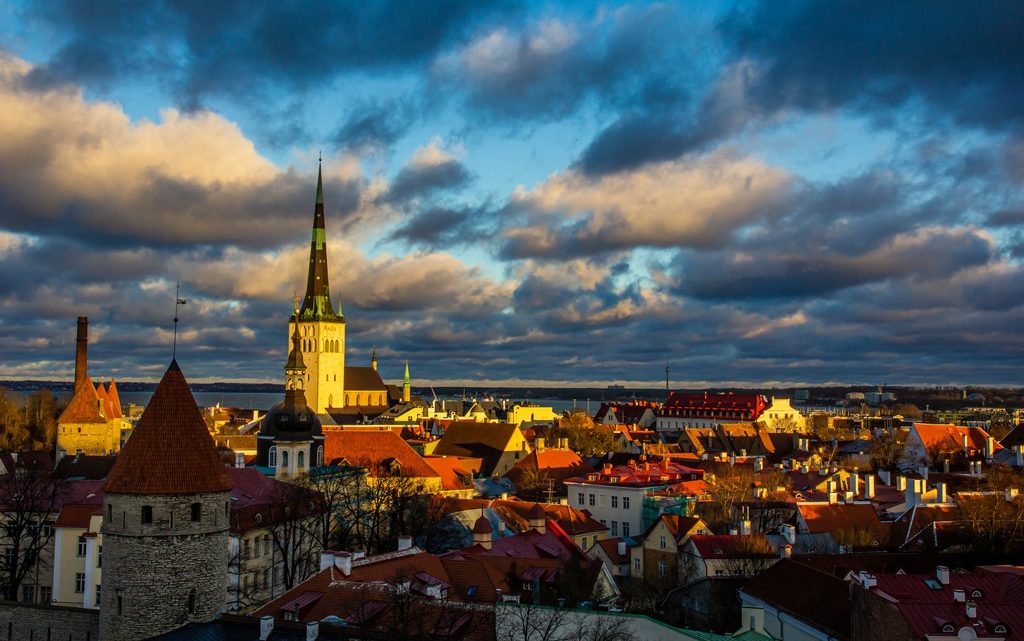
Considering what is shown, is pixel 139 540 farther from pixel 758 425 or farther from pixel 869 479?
pixel 758 425

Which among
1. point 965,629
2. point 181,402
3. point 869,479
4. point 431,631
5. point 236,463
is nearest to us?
point 965,629

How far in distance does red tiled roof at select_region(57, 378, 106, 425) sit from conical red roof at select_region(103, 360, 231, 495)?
7009 centimetres

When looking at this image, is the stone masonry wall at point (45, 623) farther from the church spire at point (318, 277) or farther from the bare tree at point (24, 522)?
the church spire at point (318, 277)

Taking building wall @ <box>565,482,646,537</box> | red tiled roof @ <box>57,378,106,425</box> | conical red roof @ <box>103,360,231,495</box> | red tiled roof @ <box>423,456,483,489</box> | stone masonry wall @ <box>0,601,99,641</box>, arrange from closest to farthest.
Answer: conical red roof @ <box>103,360,231,495</box>
stone masonry wall @ <box>0,601,99,641</box>
building wall @ <box>565,482,646,537</box>
red tiled roof @ <box>423,456,483,489</box>
red tiled roof @ <box>57,378,106,425</box>

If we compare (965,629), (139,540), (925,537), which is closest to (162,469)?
(139,540)

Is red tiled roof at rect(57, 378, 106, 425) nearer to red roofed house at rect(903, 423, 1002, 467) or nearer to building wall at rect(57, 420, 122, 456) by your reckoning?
building wall at rect(57, 420, 122, 456)

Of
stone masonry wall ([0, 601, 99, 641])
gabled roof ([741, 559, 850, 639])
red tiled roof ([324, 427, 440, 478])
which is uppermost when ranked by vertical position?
red tiled roof ([324, 427, 440, 478])

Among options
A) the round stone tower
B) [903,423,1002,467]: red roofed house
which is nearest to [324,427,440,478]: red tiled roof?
the round stone tower

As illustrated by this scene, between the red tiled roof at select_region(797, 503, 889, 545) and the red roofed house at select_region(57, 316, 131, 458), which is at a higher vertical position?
the red roofed house at select_region(57, 316, 131, 458)

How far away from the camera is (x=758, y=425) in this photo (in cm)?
12631

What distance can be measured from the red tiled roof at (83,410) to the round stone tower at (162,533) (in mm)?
70455

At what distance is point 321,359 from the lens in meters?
138

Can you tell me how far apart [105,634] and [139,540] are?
267 cm

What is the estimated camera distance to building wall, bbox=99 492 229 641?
2700 cm
